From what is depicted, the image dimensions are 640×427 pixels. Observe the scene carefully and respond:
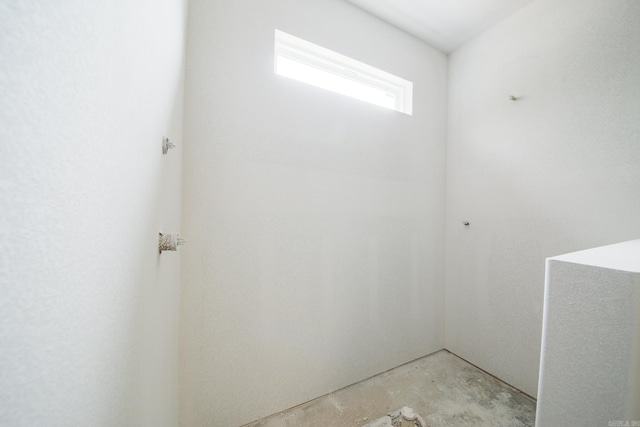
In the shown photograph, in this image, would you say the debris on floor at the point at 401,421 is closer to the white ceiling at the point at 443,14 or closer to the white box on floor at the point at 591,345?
the white box on floor at the point at 591,345

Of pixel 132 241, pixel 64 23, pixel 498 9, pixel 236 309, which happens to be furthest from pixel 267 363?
pixel 498 9

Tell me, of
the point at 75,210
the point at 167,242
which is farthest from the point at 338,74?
the point at 75,210

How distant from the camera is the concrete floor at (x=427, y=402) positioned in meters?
1.38

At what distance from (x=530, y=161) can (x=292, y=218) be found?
1731mm

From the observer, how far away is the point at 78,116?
11.0 inches

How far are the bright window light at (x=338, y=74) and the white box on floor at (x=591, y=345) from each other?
159cm

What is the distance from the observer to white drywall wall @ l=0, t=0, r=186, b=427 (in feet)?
0.60

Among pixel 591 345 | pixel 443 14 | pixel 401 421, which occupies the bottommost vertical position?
pixel 401 421

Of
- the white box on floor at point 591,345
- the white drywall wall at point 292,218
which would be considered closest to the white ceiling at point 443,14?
the white drywall wall at point 292,218

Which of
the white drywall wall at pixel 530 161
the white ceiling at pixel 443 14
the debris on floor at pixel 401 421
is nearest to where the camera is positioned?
the debris on floor at pixel 401 421

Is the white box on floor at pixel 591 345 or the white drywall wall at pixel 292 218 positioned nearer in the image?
the white box on floor at pixel 591 345

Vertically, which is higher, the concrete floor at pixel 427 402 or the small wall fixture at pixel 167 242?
the small wall fixture at pixel 167 242

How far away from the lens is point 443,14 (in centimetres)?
175

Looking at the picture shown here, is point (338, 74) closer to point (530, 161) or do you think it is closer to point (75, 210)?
point (530, 161)
